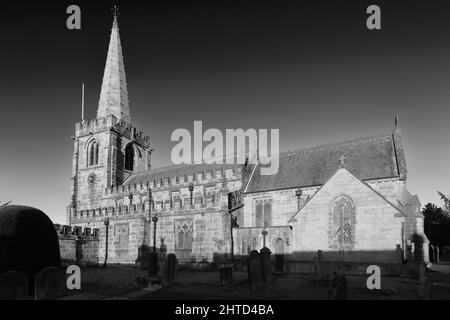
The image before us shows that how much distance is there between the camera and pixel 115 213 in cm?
3116

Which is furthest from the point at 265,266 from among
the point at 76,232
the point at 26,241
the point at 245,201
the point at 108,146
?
the point at 108,146

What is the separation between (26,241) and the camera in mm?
14836

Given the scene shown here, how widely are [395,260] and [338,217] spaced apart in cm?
378

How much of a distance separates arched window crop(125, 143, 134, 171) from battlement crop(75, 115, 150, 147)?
126 cm

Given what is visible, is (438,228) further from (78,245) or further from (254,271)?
(78,245)

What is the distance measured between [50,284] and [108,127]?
1181 inches

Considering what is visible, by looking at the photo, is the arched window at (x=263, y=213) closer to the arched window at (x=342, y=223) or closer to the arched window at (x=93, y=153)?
the arched window at (x=342, y=223)

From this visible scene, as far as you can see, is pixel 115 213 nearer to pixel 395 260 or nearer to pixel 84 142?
pixel 84 142

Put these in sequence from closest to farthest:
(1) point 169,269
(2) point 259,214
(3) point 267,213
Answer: (1) point 169,269, (3) point 267,213, (2) point 259,214

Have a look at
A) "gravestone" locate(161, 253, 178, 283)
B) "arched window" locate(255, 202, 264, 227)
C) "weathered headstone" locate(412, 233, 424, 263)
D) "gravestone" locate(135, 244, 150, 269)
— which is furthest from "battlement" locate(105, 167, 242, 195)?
"weathered headstone" locate(412, 233, 424, 263)

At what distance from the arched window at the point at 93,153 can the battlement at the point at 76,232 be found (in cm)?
1233

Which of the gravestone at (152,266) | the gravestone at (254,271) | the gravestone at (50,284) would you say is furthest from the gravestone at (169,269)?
the gravestone at (50,284)

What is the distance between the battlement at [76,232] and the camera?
91.7 feet
